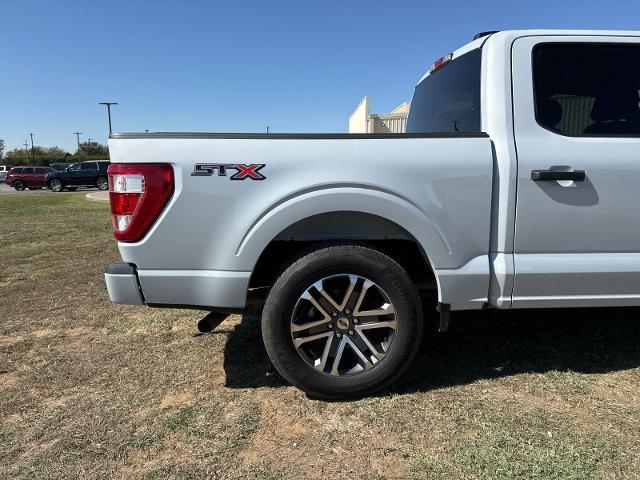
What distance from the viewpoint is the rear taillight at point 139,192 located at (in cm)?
251

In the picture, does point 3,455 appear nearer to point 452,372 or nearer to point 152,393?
point 152,393

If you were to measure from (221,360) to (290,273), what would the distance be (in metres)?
1.07

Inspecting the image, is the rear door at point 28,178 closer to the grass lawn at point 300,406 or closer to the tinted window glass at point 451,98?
the grass lawn at point 300,406

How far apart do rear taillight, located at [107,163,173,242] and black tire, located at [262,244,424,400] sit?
2.52 feet

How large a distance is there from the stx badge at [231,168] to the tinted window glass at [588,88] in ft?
5.22

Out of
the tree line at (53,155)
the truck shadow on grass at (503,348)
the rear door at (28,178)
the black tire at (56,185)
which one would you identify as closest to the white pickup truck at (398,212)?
the truck shadow on grass at (503,348)

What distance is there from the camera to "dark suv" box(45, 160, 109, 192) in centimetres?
2977

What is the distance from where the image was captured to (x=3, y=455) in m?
2.31

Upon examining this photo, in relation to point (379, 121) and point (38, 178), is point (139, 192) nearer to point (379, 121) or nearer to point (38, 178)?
point (379, 121)

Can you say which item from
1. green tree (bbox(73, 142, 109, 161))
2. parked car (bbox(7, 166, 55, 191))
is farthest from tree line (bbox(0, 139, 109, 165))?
parked car (bbox(7, 166, 55, 191))

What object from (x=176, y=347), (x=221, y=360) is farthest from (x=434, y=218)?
(x=176, y=347)

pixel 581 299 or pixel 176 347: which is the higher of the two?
pixel 581 299

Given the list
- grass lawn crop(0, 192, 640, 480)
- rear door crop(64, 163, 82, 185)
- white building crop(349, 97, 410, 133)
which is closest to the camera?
grass lawn crop(0, 192, 640, 480)

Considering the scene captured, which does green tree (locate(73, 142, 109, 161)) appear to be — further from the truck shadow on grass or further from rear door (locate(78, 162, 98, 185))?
the truck shadow on grass
